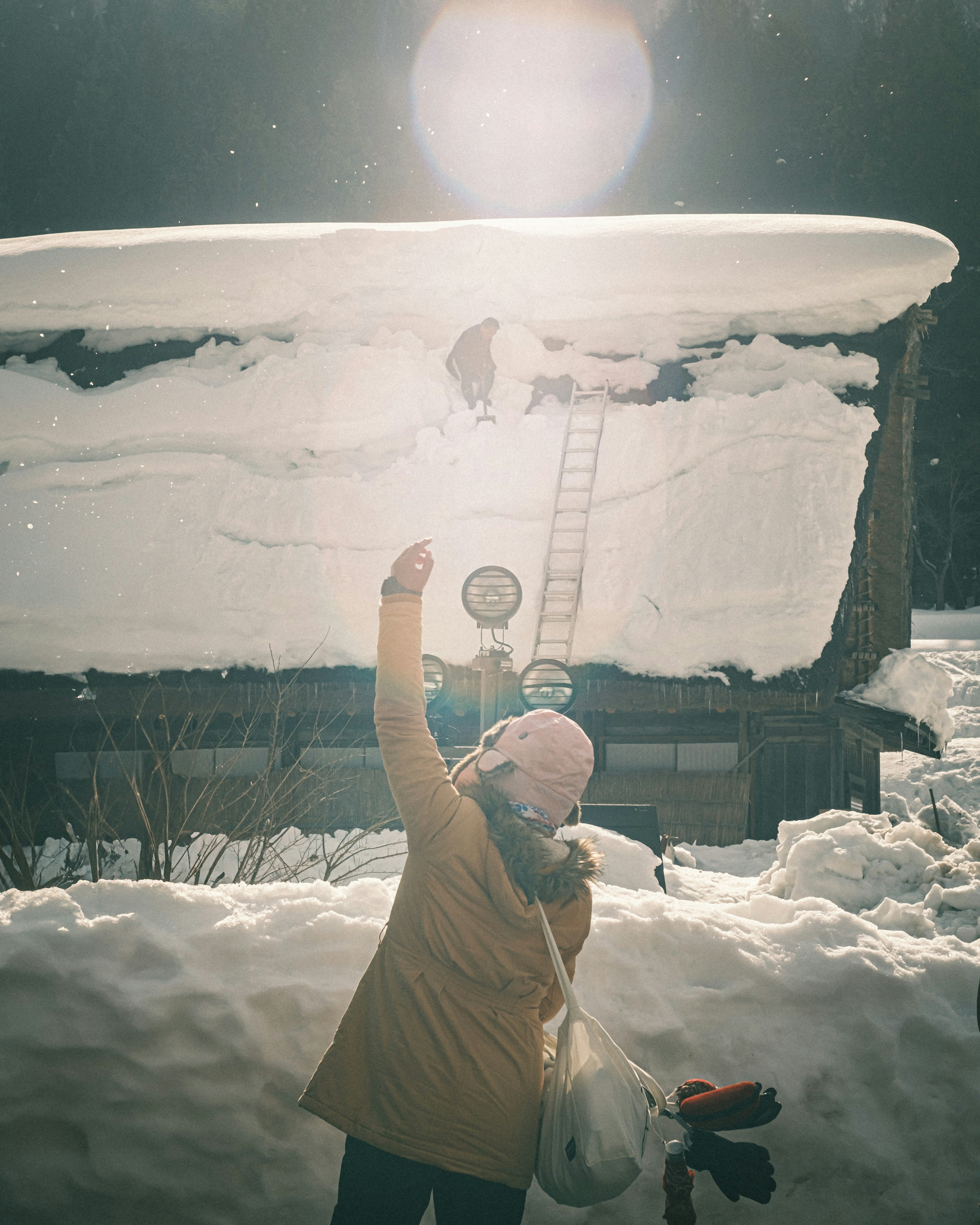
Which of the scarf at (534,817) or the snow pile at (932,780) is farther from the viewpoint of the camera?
the snow pile at (932,780)

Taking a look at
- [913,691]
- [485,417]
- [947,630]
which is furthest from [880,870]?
[947,630]

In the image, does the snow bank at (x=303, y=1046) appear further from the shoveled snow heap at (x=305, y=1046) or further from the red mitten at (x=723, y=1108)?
the red mitten at (x=723, y=1108)

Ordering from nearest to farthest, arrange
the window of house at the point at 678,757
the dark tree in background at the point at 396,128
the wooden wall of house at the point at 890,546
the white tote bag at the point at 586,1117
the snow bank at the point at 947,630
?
the white tote bag at the point at 586,1117 < the wooden wall of house at the point at 890,546 < the window of house at the point at 678,757 < the snow bank at the point at 947,630 < the dark tree in background at the point at 396,128

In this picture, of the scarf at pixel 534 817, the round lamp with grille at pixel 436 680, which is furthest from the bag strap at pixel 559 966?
the round lamp with grille at pixel 436 680

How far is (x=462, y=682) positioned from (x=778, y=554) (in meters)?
2.77

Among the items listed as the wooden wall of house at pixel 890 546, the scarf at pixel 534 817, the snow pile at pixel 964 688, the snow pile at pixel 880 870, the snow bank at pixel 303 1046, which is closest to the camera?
the scarf at pixel 534 817

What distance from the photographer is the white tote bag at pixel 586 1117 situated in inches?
65.6

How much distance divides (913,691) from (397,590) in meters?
6.04

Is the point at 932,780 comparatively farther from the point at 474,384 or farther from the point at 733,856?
the point at 474,384

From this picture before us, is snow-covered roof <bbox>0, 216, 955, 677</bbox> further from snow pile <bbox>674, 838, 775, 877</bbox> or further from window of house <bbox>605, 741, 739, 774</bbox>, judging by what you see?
snow pile <bbox>674, 838, 775, 877</bbox>

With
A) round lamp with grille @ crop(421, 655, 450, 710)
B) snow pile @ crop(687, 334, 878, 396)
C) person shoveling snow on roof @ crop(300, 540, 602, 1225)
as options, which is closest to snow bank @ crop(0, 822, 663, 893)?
round lamp with grille @ crop(421, 655, 450, 710)

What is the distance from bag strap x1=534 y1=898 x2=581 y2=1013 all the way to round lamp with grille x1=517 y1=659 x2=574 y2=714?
4407 millimetres

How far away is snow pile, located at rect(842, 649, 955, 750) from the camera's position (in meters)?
6.45

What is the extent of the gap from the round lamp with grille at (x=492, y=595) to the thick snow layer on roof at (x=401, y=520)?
53 centimetres
